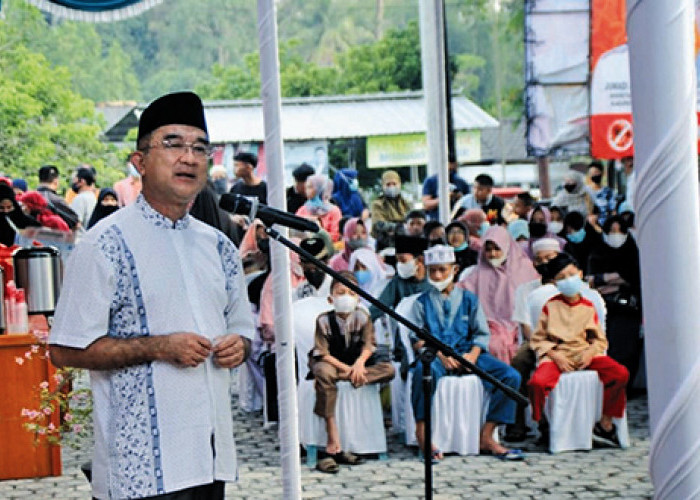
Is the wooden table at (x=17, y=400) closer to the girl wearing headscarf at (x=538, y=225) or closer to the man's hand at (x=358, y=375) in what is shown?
the man's hand at (x=358, y=375)

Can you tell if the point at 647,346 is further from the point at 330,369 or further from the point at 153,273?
the point at 330,369

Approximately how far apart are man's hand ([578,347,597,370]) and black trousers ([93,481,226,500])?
17.2 feet

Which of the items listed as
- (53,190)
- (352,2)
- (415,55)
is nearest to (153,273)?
(53,190)

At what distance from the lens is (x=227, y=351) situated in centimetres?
380

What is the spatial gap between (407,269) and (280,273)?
391 centimetres

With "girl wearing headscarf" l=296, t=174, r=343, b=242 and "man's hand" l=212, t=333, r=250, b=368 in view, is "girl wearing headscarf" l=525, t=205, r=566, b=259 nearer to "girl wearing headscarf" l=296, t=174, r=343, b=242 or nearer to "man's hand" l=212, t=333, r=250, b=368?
"girl wearing headscarf" l=296, t=174, r=343, b=242

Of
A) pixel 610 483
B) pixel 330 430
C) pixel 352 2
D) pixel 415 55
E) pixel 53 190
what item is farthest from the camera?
pixel 352 2

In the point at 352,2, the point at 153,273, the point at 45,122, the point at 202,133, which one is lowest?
the point at 153,273

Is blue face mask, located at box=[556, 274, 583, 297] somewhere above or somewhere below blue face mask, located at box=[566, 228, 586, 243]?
below

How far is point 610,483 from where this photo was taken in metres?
7.77

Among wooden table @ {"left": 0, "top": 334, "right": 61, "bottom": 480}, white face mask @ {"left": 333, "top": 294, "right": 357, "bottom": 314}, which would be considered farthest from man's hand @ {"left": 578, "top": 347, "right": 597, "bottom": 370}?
wooden table @ {"left": 0, "top": 334, "right": 61, "bottom": 480}

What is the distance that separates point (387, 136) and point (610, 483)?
3055cm

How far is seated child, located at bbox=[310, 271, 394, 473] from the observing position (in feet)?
28.4

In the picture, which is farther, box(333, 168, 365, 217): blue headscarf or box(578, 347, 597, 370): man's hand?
box(333, 168, 365, 217): blue headscarf
